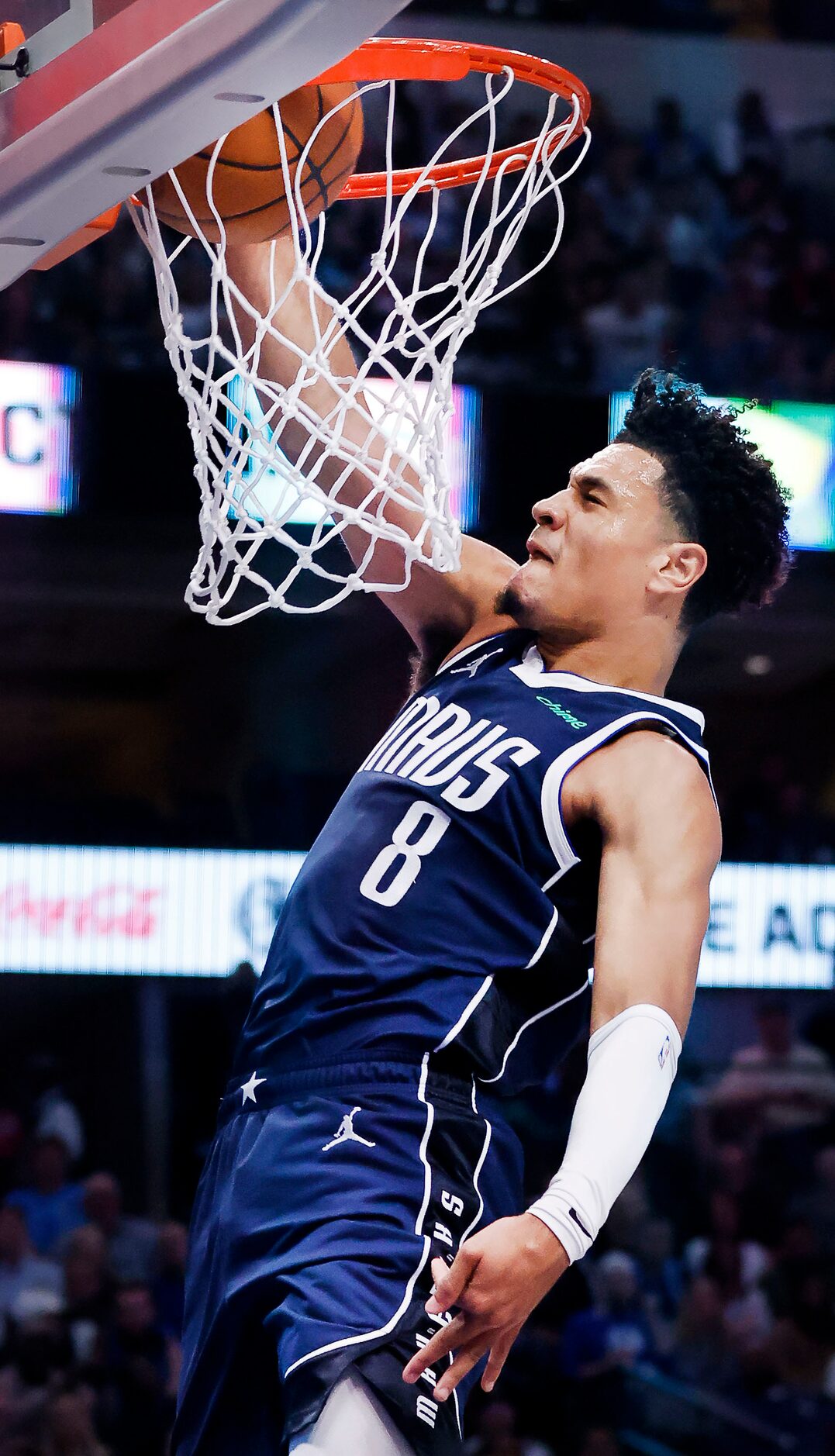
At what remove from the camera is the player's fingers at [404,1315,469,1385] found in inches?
83.2

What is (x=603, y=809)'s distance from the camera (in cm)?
249

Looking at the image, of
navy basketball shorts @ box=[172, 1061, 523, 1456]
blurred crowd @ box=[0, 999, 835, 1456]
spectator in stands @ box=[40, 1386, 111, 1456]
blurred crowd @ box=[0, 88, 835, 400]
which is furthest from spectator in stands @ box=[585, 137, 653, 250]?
navy basketball shorts @ box=[172, 1061, 523, 1456]

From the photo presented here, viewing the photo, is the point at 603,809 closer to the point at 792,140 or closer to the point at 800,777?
the point at 800,777

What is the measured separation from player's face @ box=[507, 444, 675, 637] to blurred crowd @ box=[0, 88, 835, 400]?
18.9ft

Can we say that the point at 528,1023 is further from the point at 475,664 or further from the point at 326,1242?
the point at 475,664

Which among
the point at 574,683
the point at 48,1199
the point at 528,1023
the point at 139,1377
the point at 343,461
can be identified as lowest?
the point at 139,1377

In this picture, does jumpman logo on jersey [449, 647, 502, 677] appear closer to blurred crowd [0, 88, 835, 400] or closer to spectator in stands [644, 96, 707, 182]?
blurred crowd [0, 88, 835, 400]

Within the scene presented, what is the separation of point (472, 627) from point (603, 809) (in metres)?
0.56

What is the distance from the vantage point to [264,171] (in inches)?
101

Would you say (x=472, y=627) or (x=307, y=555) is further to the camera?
(x=472, y=627)

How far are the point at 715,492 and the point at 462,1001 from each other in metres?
0.99

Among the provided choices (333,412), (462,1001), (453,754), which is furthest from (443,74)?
(462,1001)

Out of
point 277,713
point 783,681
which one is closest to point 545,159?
point 277,713

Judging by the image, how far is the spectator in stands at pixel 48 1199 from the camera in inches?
284
